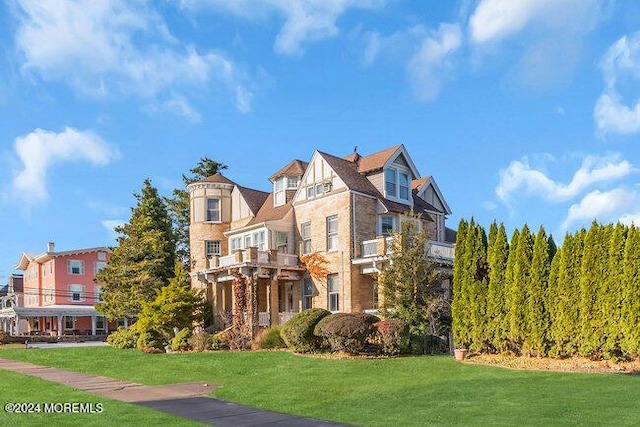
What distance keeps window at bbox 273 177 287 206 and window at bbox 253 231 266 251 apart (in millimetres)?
2578

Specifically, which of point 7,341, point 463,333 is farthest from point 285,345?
point 7,341

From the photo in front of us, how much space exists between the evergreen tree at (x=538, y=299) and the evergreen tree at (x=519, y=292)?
166mm

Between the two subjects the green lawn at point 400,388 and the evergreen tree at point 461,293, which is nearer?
the green lawn at point 400,388

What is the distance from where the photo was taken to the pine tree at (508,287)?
2064cm

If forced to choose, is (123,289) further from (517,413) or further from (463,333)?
(517,413)

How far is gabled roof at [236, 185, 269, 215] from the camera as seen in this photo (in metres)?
37.3

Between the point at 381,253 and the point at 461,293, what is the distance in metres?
5.79

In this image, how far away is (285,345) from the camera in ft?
86.4

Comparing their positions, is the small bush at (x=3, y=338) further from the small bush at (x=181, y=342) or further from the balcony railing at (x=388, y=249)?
the balcony railing at (x=388, y=249)

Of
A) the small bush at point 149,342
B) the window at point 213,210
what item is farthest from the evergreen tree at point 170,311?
the window at point 213,210

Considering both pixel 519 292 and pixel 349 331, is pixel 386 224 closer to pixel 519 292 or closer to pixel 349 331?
pixel 349 331

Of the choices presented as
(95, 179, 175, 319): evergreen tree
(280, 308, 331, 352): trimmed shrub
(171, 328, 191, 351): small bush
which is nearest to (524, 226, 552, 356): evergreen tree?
(280, 308, 331, 352): trimmed shrub

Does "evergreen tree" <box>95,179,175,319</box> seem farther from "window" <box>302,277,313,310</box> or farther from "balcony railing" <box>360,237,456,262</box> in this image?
"balcony railing" <box>360,237,456,262</box>

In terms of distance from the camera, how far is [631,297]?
17359mm
